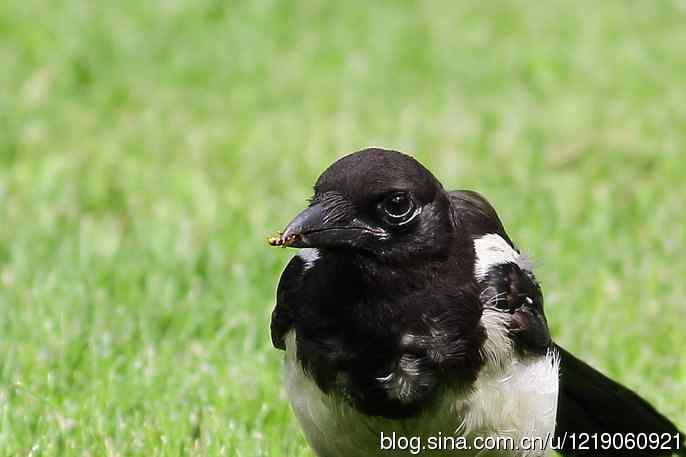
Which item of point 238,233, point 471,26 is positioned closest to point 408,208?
point 238,233

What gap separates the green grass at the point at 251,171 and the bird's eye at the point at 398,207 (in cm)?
105

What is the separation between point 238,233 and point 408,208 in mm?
2774

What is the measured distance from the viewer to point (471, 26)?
31.7 feet

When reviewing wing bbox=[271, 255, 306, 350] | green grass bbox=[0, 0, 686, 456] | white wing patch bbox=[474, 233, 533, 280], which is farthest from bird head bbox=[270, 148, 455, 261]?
green grass bbox=[0, 0, 686, 456]

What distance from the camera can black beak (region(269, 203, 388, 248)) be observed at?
3.48 m

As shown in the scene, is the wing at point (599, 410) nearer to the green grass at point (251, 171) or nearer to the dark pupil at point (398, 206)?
the green grass at point (251, 171)

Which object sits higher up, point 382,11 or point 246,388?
point 382,11

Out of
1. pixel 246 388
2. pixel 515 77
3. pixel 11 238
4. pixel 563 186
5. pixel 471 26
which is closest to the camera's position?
pixel 246 388

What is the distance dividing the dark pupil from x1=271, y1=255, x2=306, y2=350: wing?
14.9 inches

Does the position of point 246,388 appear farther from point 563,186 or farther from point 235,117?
point 235,117

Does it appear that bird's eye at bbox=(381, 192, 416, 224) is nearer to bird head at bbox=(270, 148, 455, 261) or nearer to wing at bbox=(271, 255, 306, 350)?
bird head at bbox=(270, 148, 455, 261)

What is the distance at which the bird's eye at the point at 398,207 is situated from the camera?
357cm

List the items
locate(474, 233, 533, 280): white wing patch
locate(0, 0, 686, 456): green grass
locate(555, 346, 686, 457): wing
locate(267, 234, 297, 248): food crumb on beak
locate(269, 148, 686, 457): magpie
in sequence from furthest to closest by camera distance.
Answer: locate(0, 0, 686, 456): green grass, locate(555, 346, 686, 457): wing, locate(474, 233, 533, 280): white wing patch, locate(269, 148, 686, 457): magpie, locate(267, 234, 297, 248): food crumb on beak

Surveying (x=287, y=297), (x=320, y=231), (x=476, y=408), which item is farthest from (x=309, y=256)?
(x=476, y=408)
